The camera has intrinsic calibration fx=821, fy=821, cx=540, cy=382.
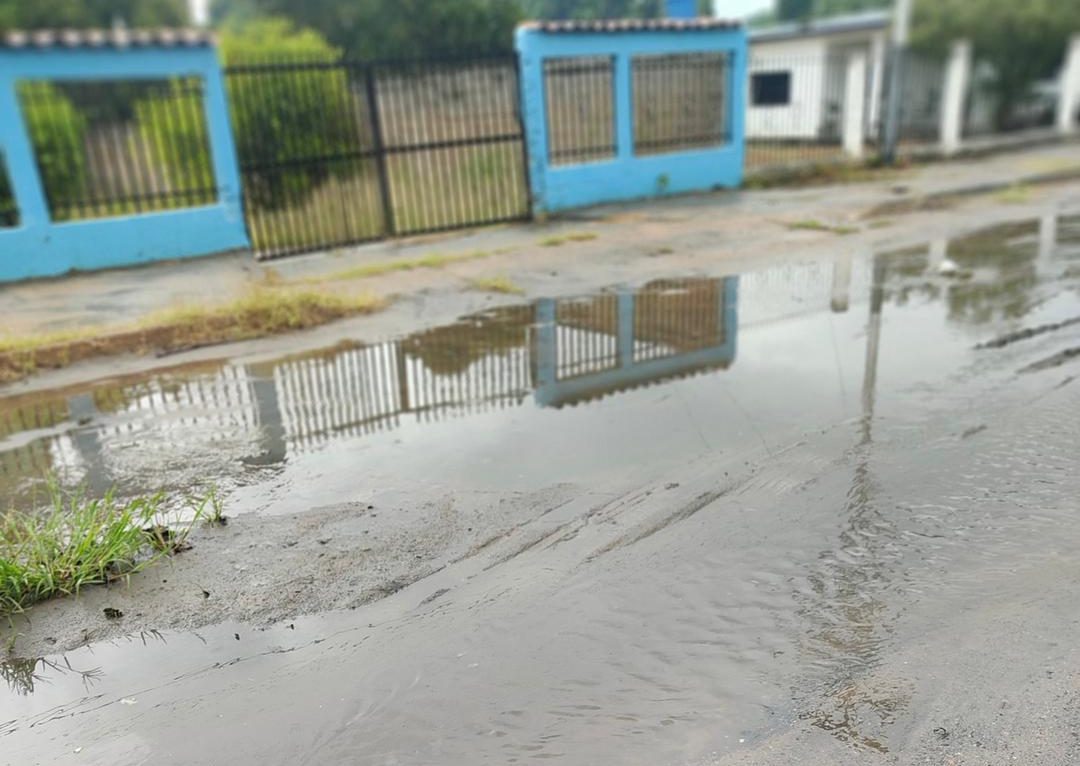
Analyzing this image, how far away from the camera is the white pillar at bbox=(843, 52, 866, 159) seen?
1736 cm

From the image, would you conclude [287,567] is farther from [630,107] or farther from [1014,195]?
[1014,195]

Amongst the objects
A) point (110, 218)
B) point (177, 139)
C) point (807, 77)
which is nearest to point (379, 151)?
point (110, 218)

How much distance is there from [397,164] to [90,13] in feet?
122

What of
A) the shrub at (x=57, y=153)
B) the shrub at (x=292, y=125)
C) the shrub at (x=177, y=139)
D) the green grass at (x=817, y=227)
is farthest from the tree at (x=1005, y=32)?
the shrub at (x=57, y=153)

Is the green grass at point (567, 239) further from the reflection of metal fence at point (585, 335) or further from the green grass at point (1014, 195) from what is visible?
the green grass at point (1014, 195)

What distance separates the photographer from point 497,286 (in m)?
8.55

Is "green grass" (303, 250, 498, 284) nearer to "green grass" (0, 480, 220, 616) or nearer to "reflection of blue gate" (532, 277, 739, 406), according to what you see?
"reflection of blue gate" (532, 277, 739, 406)

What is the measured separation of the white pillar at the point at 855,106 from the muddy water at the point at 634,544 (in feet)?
39.8

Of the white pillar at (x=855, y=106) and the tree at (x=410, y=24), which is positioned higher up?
the tree at (x=410, y=24)

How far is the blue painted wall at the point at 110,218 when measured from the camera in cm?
944

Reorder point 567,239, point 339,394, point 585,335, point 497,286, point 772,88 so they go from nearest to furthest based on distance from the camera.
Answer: point 339,394, point 585,335, point 497,286, point 567,239, point 772,88

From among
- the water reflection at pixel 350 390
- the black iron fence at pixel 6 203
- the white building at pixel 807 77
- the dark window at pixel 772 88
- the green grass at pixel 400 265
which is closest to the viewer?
the water reflection at pixel 350 390

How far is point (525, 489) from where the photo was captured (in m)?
4.29

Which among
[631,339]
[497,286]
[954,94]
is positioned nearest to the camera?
[631,339]
